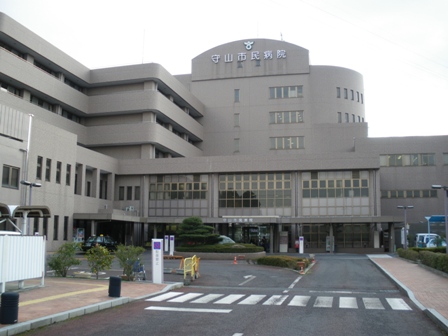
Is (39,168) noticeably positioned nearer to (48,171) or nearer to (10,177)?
(48,171)

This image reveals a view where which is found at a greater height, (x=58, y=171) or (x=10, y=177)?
(x=58, y=171)

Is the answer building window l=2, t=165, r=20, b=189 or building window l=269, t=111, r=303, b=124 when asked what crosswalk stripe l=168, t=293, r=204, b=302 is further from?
building window l=269, t=111, r=303, b=124

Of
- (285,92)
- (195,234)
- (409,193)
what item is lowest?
(195,234)

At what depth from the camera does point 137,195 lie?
54.8 metres

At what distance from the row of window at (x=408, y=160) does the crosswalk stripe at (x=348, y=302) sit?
45368mm

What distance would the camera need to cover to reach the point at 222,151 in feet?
214

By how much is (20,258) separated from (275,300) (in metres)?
7.67

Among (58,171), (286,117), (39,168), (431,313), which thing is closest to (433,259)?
(431,313)

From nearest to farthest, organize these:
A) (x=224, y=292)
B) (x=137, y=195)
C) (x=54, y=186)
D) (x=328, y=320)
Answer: (x=328, y=320) < (x=224, y=292) < (x=54, y=186) < (x=137, y=195)

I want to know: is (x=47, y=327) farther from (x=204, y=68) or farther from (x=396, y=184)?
(x=204, y=68)

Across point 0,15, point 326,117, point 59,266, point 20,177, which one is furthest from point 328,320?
point 326,117

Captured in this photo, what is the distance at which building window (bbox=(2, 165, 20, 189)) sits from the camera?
35062 mm

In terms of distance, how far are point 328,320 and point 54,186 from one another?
34.8 meters

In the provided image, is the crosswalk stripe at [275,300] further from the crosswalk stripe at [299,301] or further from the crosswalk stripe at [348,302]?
the crosswalk stripe at [348,302]
